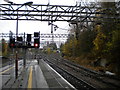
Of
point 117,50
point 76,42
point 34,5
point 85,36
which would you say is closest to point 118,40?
point 117,50

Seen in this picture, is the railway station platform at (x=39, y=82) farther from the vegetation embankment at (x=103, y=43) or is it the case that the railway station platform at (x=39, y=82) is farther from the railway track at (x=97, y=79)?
the vegetation embankment at (x=103, y=43)

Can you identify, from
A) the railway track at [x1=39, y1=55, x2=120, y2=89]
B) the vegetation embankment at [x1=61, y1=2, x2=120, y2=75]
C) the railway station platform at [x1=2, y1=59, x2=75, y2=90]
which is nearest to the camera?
the railway station platform at [x1=2, y1=59, x2=75, y2=90]

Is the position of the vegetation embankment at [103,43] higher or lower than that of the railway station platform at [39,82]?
higher

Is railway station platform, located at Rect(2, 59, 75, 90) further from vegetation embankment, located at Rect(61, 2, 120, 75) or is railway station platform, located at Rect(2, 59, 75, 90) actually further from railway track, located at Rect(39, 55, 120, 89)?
vegetation embankment, located at Rect(61, 2, 120, 75)

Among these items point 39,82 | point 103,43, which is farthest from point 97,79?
point 103,43

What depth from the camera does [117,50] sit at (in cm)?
2119

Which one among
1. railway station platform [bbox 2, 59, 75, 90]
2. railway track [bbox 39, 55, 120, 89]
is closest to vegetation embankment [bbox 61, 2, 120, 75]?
railway track [bbox 39, 55, 120, 89]

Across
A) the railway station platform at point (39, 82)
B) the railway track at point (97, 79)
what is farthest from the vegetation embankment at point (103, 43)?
the railway station platform at point (39, 82)

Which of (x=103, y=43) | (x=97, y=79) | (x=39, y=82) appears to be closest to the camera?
(x=39, y=82)

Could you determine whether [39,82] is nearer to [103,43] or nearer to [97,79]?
[97,79]

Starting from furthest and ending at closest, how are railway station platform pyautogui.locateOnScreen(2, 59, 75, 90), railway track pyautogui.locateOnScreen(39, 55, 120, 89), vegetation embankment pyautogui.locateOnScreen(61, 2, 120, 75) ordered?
vegetation embankment pyautogui.locateOnScreen(61, 2, 120, 75) < railway track pyautogui.locateOnScreen(39, 55, 120, 89) < railway station platform pyautogui.locateOnScreen(2, 59, 75, 90)

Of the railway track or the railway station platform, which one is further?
the railway track

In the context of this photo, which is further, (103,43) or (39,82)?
(103,43)

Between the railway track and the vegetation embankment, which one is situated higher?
the vegetation embankment
